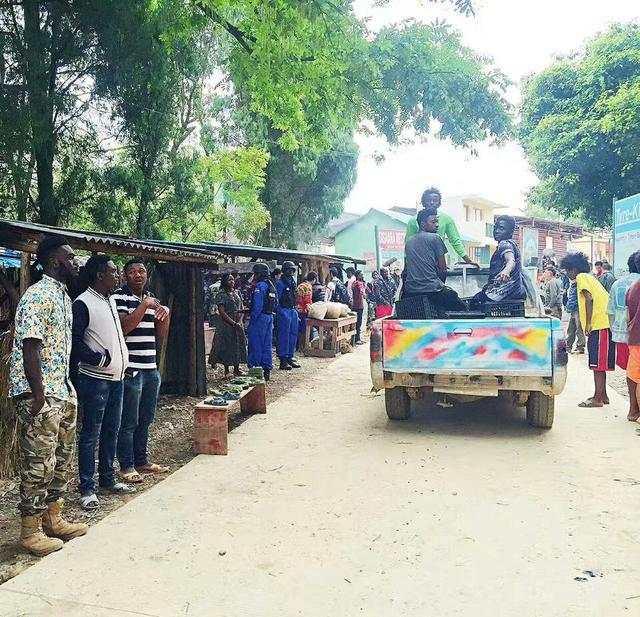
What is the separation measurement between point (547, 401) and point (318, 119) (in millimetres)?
7811

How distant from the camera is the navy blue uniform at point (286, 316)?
10.7m

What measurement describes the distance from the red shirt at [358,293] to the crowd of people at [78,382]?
1027 centimetres

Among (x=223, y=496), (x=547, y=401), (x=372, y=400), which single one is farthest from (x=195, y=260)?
(x=547, y=401)

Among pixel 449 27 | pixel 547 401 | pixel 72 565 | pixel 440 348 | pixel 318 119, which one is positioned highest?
pixel 449 27

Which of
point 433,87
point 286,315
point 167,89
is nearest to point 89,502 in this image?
point 286,315

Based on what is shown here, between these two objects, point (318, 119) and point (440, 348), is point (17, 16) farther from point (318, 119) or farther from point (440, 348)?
point (440, 348)

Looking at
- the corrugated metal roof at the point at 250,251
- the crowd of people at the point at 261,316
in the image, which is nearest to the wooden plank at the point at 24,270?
the crowd of people at the point at 261,316

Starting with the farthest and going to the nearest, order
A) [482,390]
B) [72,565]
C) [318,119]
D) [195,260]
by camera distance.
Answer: [318,119], [195,260], [482,390], [72,565]

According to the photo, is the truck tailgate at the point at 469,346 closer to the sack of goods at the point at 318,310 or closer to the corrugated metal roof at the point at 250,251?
the corrugated metal roof at the point at 250,251

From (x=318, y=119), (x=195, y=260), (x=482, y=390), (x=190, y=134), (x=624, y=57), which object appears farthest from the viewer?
(x=190, y=134)

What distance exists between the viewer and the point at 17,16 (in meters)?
9.97

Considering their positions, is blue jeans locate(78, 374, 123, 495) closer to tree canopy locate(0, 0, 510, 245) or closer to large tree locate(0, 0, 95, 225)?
tree canopy locate(0, 0, 510, 245)

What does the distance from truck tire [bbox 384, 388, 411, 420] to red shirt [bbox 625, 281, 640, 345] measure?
243cm

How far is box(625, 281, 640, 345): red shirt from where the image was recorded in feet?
20.8
